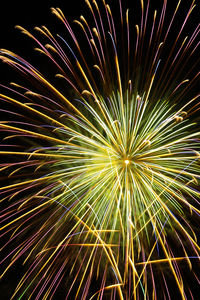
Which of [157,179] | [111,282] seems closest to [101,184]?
[157,179]

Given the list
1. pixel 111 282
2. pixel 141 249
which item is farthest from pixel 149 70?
pixel 111 282

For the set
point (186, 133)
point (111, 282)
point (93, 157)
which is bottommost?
point (111, 282)

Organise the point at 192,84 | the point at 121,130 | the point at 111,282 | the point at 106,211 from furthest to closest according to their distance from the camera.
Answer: the point at 111,282 → the point at 192,84 → the point at 121,130 → the point at 106,211

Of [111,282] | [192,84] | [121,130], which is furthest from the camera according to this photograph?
[111,282]

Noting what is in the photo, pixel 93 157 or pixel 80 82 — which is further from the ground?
pixel 80 82

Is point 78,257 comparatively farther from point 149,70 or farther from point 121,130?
point 149,70

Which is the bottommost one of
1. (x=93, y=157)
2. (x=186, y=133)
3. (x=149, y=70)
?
(x=93, y=157)

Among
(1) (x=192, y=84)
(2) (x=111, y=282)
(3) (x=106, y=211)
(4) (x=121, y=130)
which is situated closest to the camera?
(3) (x=106, y=211)

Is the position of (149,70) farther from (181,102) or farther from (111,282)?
(111,282)

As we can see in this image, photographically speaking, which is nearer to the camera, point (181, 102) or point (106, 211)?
point (106, 211)
